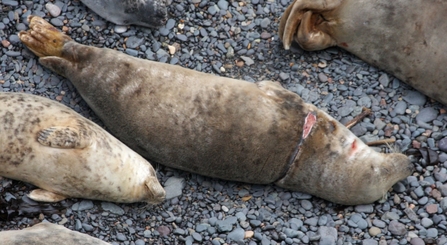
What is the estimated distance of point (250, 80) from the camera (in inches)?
234

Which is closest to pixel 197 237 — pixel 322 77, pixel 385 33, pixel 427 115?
pixel 322 77

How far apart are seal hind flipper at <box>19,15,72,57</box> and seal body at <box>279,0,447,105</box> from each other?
5.41 ft

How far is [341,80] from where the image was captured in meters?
5.99

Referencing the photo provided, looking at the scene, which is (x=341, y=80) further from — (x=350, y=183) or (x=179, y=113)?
(x=179, y=113)

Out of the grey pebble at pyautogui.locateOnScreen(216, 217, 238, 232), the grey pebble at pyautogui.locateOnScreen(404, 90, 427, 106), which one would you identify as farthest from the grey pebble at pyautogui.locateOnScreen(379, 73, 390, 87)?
the grey pebble at pyautogui.locateOnScreen(216, 217, 238, 232)

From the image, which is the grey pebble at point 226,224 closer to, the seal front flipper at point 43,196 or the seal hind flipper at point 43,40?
the seal front flipper at point 43,196

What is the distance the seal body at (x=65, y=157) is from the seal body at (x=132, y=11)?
91cm

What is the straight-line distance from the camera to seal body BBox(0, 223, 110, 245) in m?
4.45

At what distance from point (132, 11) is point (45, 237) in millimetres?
2114

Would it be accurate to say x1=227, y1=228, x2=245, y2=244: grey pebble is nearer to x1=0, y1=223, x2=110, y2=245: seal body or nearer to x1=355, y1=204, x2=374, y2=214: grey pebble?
x1=355, y1=204, x2=374, y2=214: grey pebble

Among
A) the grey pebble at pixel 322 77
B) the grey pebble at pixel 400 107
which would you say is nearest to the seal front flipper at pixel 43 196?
the grey pebble at pixel 322 77

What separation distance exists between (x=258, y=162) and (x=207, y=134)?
1.31ft

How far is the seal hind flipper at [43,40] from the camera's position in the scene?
584 cm

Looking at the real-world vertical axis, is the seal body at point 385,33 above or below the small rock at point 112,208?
above
